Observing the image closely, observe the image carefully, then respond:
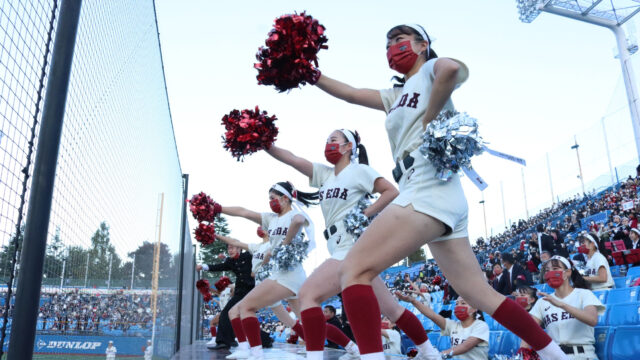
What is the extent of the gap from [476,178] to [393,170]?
442 millimetres

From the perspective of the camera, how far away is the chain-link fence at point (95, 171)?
226cm

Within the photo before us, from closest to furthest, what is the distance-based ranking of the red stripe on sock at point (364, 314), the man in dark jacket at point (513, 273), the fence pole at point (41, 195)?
1. the fence pole at point (41, 195)
2. the red stripe on sock at point (364, 314)
3. the man in dark jacket at point (513, 273)

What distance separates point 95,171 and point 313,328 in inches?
74.4

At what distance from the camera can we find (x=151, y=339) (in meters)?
5.50

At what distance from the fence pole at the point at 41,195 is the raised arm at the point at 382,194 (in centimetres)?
256

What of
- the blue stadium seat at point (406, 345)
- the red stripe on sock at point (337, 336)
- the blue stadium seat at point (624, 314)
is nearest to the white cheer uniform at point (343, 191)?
the red stripe on sock at point (337, 336)

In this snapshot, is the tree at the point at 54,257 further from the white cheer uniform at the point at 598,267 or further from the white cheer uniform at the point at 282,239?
the white cheer uniform at the point at 598,267

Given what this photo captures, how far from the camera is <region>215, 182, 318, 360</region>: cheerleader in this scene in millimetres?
5348

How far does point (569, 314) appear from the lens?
15.0 ft

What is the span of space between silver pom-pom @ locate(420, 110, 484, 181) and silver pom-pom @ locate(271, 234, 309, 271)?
3007 mm

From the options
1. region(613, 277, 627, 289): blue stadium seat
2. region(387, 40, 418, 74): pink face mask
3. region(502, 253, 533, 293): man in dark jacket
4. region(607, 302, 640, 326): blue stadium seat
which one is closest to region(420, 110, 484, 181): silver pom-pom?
region(387, 40, 418, 74): pink face mask

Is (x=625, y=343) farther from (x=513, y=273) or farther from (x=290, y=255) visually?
(x=513, y=273)

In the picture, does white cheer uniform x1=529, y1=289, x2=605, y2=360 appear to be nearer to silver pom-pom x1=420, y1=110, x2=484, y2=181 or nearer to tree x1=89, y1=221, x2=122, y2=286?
silver pom-pom x1=420, y1=110, x2=484, y2=181

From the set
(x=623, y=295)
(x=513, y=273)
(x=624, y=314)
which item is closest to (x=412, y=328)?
(x=624, y=314)
